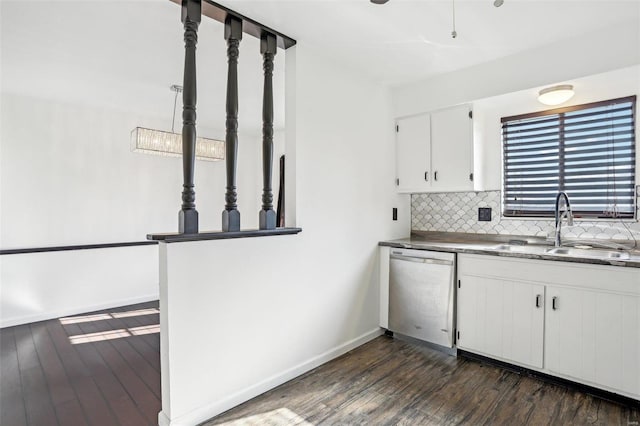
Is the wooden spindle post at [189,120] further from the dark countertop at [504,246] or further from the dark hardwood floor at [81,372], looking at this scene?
the dark countertop at [504,246]

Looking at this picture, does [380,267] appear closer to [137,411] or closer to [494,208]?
[494,208]

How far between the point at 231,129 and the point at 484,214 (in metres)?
2.45

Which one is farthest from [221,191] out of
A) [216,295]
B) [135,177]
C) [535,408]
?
[535,408]

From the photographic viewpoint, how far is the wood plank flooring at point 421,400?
188cm

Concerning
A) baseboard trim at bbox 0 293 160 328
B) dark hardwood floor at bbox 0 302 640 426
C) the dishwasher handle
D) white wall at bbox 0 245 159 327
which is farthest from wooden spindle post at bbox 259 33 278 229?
baseboard trim at bbox 0 293 160 328

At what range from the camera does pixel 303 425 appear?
183cm

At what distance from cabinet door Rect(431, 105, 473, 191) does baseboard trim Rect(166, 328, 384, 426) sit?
162 centimetres

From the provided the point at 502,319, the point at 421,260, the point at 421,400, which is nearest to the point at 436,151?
the point at 421,260

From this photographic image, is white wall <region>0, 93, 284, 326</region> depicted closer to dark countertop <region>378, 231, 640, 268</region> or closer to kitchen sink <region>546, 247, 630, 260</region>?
dark countertop <region>378, 231, 640, 268</region>

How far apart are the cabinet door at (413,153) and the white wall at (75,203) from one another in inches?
124

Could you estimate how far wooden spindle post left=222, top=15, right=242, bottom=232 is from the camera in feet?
6.66

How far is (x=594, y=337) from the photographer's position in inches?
81.3

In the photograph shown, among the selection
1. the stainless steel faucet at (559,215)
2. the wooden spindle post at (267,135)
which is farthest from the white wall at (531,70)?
the wooden spindle post at (267,135)

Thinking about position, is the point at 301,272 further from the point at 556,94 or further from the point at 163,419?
the point at 556,94
